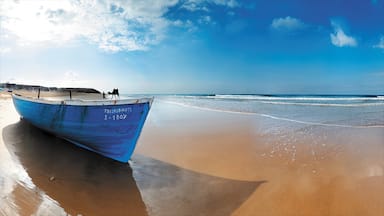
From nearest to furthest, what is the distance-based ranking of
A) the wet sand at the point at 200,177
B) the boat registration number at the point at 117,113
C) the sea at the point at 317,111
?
the wet sand at the point at 200,177, the boat registration number at the point at 117,113, the sea at the point at 317,111

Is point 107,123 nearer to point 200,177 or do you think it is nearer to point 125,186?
point 125,186

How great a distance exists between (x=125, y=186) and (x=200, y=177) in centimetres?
126

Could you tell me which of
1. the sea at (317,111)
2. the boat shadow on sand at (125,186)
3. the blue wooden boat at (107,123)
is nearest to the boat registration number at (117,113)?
the blue wooden boat at (107,123)

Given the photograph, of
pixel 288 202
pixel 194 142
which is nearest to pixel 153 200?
pixel 288 202

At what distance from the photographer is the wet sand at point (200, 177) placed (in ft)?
10.5

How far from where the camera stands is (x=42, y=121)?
22.5ft

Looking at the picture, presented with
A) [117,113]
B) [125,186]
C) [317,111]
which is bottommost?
[125,186]

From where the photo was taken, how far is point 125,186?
389cm

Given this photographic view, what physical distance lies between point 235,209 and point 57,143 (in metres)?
5.14

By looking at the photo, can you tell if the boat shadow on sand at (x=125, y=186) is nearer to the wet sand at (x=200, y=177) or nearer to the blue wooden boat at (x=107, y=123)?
the wet sand at (x=200, y=177)

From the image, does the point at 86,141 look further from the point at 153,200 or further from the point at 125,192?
the point at 153,200

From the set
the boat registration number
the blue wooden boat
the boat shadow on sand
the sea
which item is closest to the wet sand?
the boat shadow on sand

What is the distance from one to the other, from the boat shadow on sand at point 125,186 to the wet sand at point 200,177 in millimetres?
13

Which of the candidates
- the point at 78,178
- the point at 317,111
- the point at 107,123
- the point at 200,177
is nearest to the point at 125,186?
the point at 78,178
